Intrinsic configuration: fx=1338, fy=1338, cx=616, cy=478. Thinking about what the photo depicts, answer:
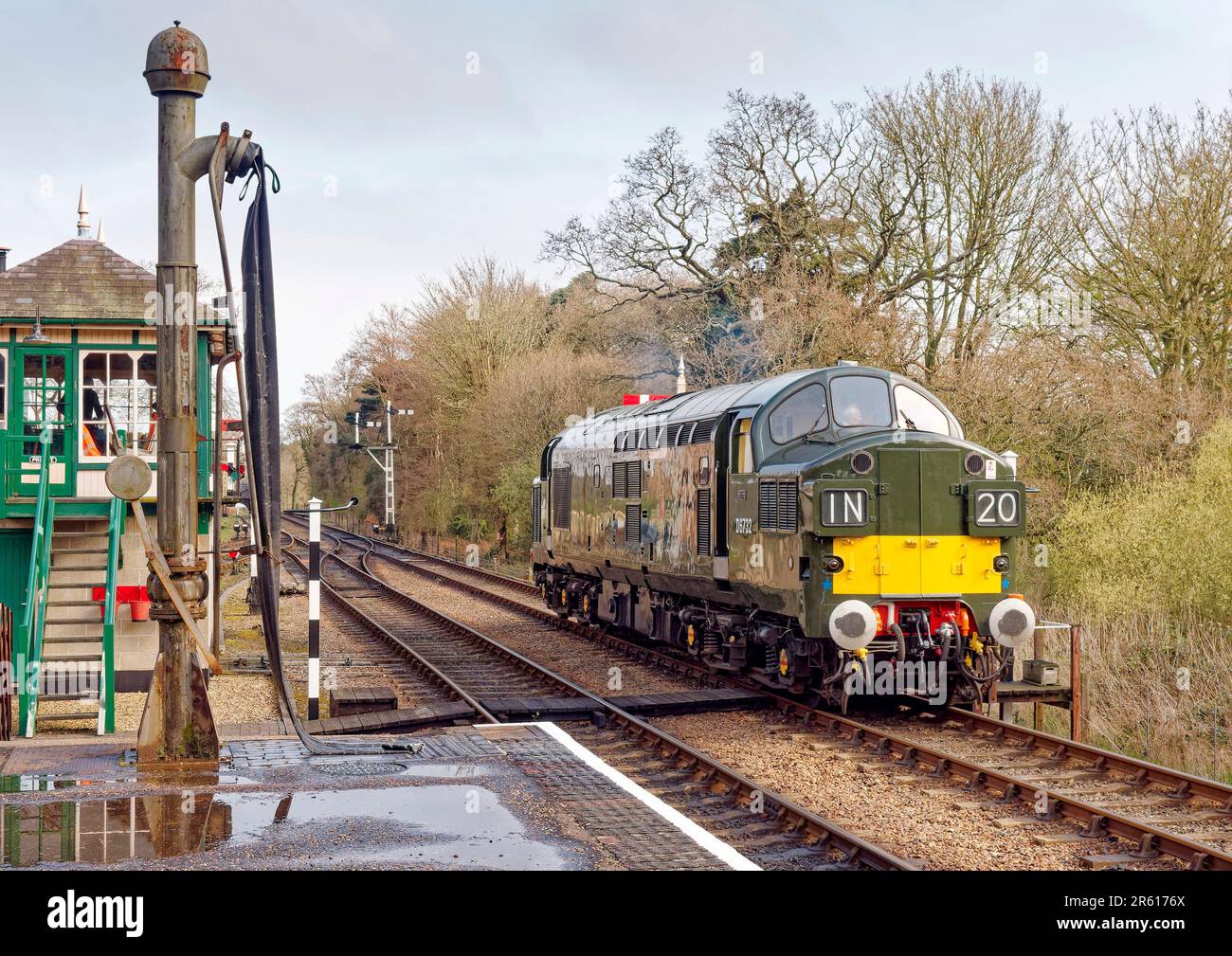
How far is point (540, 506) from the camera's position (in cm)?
2559

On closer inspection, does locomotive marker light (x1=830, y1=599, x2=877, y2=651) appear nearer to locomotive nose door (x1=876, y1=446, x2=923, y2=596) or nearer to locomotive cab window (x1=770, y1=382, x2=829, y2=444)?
locomotive nose door (x1=876, y1=446, x2=923, y2=596)

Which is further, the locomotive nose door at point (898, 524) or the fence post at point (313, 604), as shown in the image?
the fence post at point (313, 604)

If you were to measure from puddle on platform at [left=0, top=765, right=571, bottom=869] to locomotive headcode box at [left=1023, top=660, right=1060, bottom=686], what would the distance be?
7.30 meters

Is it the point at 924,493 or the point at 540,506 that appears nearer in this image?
the point at 924,493

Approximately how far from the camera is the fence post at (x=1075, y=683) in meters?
13.6

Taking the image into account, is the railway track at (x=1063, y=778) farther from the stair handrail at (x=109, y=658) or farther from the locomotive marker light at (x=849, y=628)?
the stair handrail at (x=109, y=658)

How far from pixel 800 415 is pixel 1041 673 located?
145 inches

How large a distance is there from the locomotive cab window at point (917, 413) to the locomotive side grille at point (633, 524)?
4.74m

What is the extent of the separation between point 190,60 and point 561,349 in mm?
35725

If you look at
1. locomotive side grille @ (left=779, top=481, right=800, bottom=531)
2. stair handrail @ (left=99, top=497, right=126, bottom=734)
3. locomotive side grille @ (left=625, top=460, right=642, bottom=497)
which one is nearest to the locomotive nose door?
locomotive side grille @ (left=779, top=481, right=800, bottom=531)

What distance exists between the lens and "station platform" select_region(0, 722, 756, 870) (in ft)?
23.8

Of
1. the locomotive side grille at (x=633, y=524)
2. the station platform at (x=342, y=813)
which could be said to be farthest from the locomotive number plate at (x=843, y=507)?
the locomotive side grille at (x=633, y=524)
